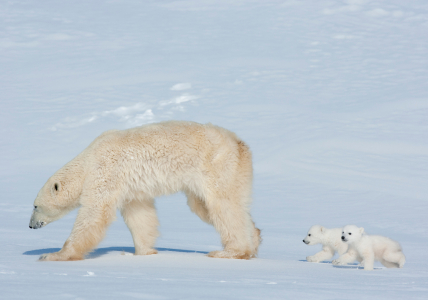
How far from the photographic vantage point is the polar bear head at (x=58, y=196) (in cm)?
648

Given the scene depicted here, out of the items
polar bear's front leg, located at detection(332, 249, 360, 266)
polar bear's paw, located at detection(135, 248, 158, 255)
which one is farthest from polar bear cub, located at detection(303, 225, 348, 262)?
polar bear's paw, located at detection(135, 248, 158, 255)

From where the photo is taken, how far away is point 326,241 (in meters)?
6.87

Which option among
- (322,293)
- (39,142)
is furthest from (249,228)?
(39,142)

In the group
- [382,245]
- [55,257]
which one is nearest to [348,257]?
[382,245]

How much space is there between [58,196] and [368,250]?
358 centimetres

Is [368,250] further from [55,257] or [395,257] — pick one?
[55,257]

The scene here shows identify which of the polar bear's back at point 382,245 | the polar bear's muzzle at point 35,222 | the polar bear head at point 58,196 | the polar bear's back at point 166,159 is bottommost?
the polar bear's back at point 382,245

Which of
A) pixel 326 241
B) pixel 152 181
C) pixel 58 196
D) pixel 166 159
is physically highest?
pixel 166 159

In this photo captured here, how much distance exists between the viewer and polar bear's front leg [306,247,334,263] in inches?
269

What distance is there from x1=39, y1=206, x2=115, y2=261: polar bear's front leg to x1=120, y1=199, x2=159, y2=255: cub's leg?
59 centimetres

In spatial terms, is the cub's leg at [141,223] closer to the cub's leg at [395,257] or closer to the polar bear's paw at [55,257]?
the polar bear's paw at [55,257]

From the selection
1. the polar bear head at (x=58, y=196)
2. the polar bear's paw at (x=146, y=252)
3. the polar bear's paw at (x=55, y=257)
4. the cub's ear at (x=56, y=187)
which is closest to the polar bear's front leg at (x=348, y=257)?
the polar bear's paw at (x=146, y=252)

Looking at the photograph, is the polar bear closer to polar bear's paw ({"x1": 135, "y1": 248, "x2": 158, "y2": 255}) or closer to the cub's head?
the cub's head

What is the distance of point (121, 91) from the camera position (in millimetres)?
22828
